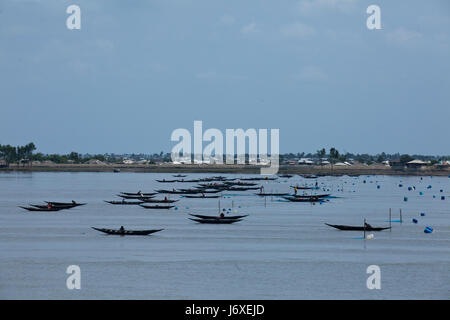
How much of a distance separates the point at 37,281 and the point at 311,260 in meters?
16.0

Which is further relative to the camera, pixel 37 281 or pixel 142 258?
pixel 142 258

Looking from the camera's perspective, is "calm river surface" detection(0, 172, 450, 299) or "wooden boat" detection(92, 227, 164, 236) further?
"wooden boat" detection(92, 227, 164, 236)

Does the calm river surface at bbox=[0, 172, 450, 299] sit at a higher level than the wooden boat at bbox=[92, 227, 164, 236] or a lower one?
lower

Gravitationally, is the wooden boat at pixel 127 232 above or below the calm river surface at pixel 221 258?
above

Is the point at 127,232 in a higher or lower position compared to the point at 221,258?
higher

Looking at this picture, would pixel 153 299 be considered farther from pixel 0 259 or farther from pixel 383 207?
pixel 383 207

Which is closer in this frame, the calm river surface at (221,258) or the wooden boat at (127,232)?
the calm river surface at (221,258)

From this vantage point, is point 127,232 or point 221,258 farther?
point 127,232

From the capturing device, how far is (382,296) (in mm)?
33219

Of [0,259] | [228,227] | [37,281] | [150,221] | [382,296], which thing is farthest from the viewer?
[150,221]

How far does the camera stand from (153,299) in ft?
105
